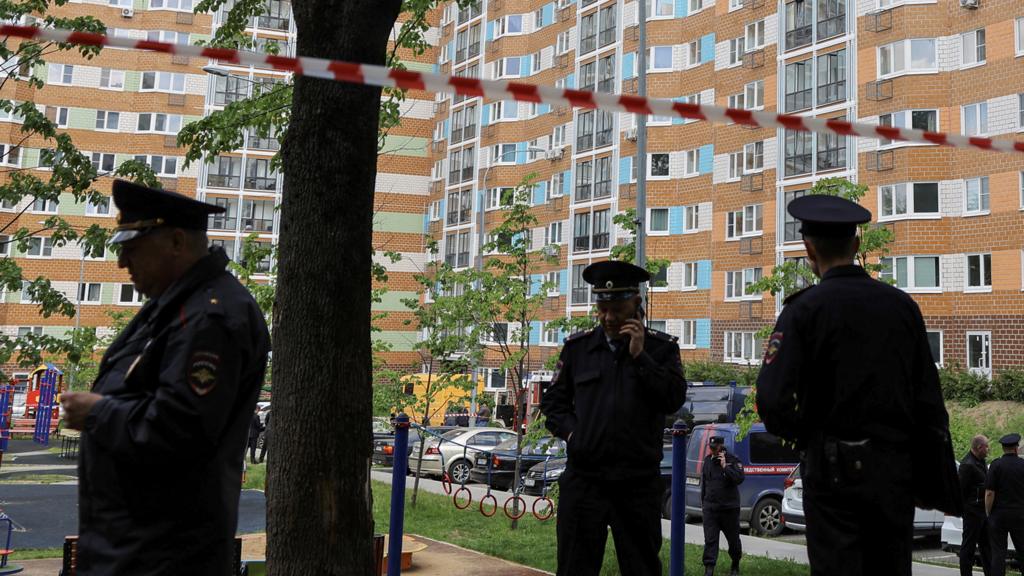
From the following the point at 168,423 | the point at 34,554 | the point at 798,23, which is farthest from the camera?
the point at 798,23

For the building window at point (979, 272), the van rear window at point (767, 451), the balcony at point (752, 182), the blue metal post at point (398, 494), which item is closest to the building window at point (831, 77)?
the balcony at point (752, 182)

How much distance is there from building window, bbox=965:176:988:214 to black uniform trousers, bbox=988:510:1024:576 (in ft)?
81.5

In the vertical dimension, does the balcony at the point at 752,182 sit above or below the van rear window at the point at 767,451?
above

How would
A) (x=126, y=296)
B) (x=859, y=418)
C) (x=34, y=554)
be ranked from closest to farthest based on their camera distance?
(x=859, y=418) < (x=34, y=554) < (x=126, y=296)

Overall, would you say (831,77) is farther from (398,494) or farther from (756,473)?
(398,494)

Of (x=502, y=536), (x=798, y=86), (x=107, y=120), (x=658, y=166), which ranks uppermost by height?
(x=107, y=120)

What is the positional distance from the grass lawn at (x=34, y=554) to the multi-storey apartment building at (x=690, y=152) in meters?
7.46

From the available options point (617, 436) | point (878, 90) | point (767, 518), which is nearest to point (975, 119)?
point (878, 90)

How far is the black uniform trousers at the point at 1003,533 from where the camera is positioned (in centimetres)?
1282

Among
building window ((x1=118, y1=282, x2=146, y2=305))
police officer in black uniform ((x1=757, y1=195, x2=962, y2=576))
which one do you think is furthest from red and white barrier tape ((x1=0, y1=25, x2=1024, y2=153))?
building window ((x1=118, y1=282, x2=146, y2=305))

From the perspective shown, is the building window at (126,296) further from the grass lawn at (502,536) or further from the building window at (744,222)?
the grass lawn at (502,536)

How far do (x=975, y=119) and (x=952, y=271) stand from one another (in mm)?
5565

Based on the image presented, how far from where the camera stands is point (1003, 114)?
113 feet

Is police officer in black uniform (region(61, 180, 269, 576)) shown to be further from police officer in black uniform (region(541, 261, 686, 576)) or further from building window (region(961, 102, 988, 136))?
building window (region(961, 102, 988, 136))
